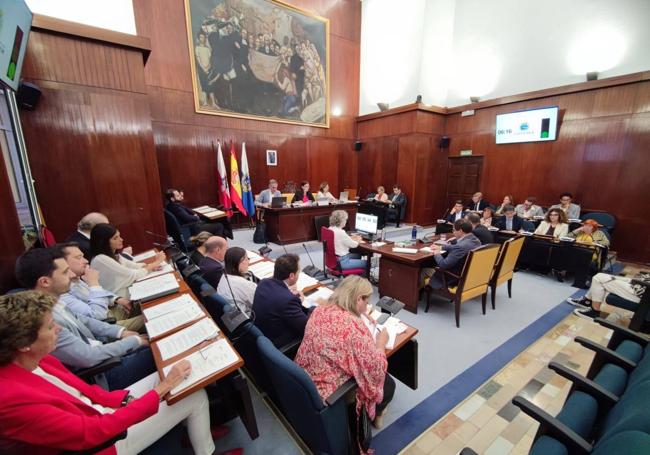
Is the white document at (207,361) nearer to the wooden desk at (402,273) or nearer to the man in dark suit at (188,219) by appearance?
the wooden desk at (402,273)

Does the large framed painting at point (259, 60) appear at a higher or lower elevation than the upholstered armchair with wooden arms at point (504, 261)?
higher

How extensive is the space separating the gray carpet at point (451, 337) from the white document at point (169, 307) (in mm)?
867

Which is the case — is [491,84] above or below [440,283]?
above

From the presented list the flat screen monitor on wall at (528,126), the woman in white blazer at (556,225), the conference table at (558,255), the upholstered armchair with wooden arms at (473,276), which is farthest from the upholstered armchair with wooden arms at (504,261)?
the flat screen monitor on wall at (528,126)

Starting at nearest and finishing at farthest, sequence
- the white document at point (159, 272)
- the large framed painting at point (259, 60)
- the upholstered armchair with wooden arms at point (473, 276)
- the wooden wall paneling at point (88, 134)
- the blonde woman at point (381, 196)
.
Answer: the white document at point (159, 272), the upholstered armchair with wooden arms at point (473, 276), the wooden wall paneling at point (88, 134), the large framed painting at point (259, 60), the blonde woman at point (381, 196)

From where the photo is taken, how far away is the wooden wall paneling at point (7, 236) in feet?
6.59

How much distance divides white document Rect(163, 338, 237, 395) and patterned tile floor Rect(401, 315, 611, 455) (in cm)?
127

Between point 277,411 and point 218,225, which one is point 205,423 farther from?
point 218,225

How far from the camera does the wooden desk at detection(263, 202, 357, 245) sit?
5992mm

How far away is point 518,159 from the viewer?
6777 mm

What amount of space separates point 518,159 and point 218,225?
732 centimetres

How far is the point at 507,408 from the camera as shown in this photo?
6.54ft

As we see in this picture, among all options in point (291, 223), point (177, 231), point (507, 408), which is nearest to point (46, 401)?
point (507, 408)

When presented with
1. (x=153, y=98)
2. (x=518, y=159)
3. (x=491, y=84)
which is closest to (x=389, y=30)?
(x=491, y=84)
